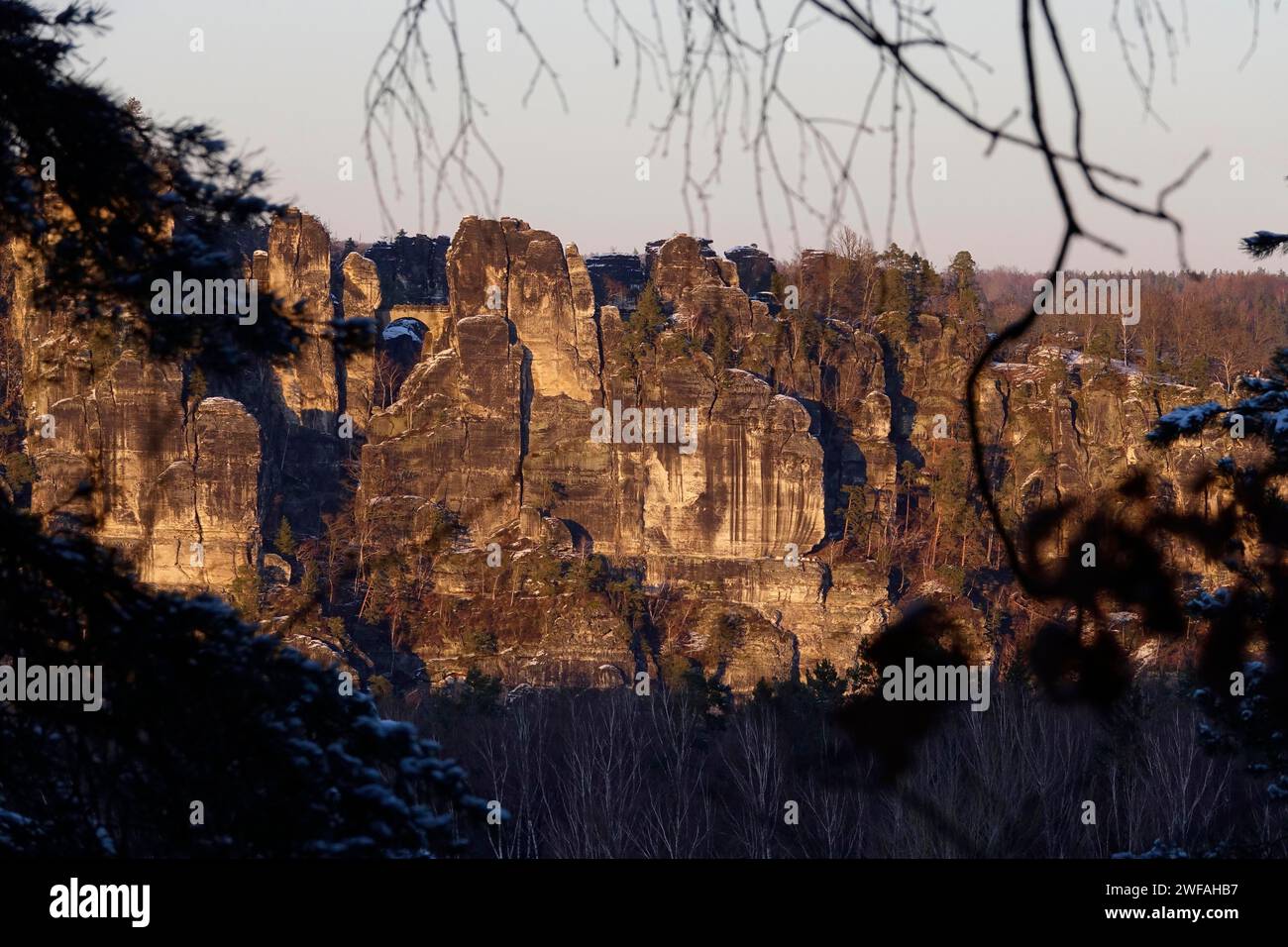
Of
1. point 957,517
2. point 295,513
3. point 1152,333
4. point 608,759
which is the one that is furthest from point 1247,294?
point 608,759

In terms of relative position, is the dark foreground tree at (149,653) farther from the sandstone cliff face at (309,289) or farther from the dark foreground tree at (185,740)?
the sandstone cliff face at (309,289)

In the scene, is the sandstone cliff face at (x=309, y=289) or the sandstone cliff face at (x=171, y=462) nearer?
the sandstone cliff face at (x=171, y=462)

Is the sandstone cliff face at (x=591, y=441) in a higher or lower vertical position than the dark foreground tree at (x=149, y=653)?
higher

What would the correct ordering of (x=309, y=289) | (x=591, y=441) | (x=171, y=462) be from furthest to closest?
1. (x=309, y=289)
2. (x=591, y=441)
3. (x=171, y=462)

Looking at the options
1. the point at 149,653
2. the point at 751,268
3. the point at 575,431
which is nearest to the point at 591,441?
the point at 575,431

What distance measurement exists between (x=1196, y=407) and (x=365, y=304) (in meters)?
51.1

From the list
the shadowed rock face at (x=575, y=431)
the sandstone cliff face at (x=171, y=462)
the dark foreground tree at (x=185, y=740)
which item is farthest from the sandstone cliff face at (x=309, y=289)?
the dark foreground tree at (x=185, y=740)

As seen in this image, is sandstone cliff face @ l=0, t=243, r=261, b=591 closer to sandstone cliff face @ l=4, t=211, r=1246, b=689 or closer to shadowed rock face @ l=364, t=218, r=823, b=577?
sandstone cliff face @ l=4, t=211, r=1246, b=689

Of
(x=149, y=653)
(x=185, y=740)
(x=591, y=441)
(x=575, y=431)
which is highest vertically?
(x=575, y=431)

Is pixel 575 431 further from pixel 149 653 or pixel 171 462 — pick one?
pixel 149 653

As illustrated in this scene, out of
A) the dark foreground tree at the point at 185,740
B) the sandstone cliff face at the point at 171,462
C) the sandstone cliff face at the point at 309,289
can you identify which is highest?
the sandstone cliff face at the point at 309,289

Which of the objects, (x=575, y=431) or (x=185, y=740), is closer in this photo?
(x=185, y=740)

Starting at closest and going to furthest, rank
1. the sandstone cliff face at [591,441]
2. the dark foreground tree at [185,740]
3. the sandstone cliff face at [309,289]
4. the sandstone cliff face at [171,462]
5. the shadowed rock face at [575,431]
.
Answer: the dark foreground tree at [185,740] < the sandstone cliff face at [171,462] < the sandstone cliff face at [591,441] < the shadowed rock face at [575,431] < the sandstone cliff face at [309,289]

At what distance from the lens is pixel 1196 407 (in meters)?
7.97
